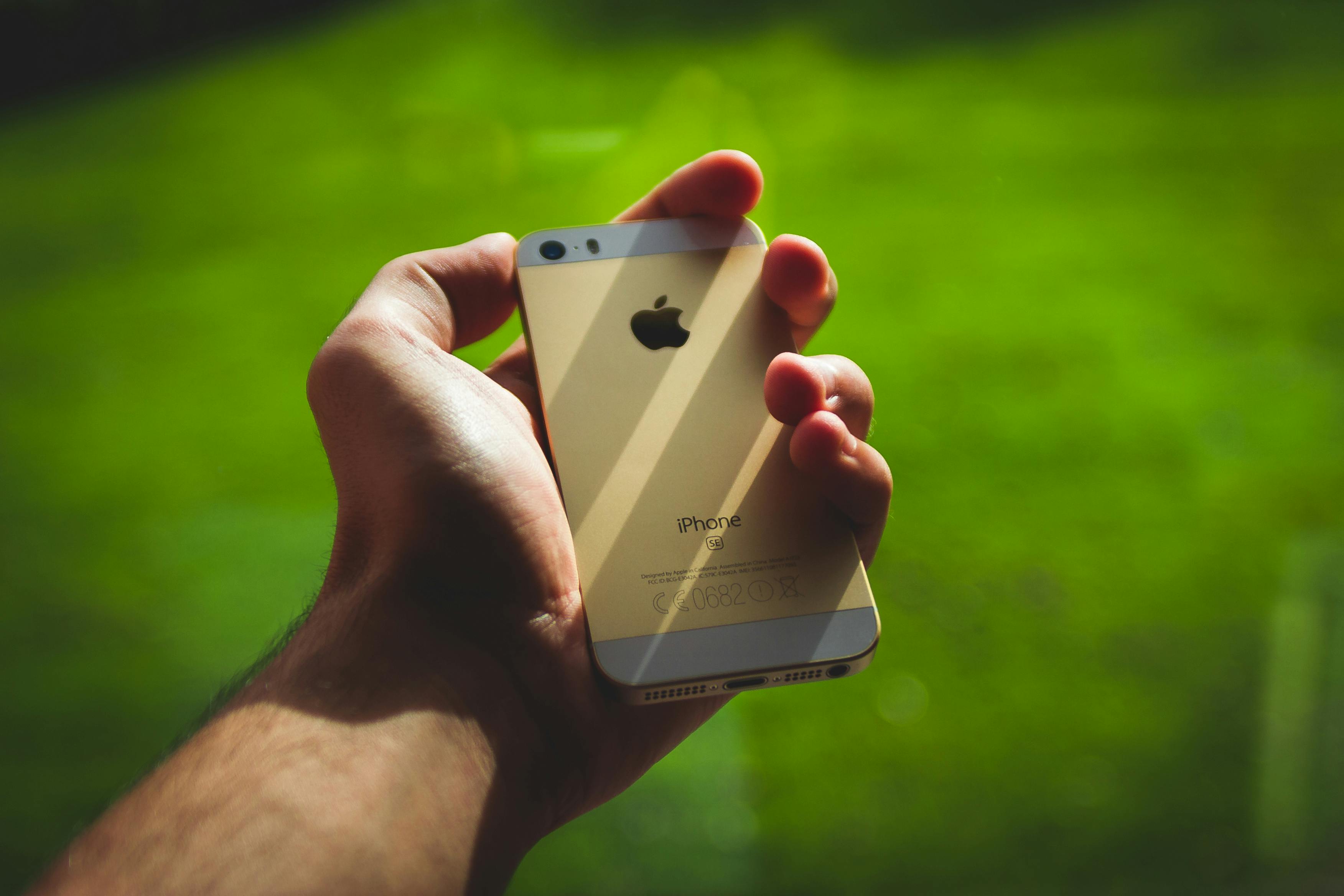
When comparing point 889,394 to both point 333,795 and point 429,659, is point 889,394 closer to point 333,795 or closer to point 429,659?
point 429,659

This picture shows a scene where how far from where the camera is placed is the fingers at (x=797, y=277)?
4.35 feet

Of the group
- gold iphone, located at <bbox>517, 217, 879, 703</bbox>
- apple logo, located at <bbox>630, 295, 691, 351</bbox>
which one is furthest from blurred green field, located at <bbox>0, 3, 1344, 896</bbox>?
apple logo, located at <bbox>630, 295, 691, 351</bbox>

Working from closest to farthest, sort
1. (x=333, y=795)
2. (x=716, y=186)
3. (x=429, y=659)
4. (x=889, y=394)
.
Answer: (x=333, y=795), (x=429, y=659), (x=716, y=186), (x=889, y=394)

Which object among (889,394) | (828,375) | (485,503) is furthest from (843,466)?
(889,394)

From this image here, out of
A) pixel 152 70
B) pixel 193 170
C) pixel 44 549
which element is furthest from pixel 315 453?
pixel 152 70

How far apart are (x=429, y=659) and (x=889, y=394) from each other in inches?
88.4

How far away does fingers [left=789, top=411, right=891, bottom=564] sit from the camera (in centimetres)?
116

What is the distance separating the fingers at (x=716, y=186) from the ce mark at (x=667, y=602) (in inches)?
25.2

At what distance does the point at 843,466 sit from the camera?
1183 millimetres

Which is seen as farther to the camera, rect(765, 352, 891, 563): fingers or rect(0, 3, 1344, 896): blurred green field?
rect(0, 3, 1344, 896): blurred green field

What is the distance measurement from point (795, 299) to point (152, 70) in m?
4.20

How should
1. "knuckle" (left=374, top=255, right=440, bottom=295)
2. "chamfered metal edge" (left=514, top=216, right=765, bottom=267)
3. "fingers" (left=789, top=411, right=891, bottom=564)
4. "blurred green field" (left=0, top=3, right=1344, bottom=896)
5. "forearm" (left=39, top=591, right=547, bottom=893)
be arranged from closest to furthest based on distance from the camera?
"forearm" (left=39, top=591, right=547, bottom=893), "fingers" (left=789, top=411, right=891, bottom=564), "knuckle" (left=374, top=255, right=440, bottom=295), "chamfered metal edge" (left=514, top=216, right=765, bottom=267), "blurred green field" (left=0, top=3, right=1344, bottom=896)

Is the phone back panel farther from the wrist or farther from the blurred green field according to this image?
the blurred green field

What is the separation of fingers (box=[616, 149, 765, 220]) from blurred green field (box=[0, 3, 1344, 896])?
1.14 m
